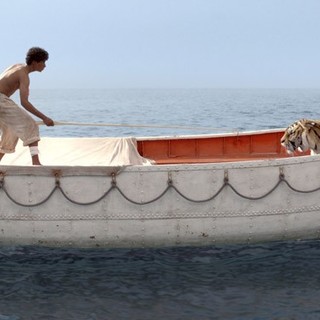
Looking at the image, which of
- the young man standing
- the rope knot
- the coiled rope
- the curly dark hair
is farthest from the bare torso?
the rope knot

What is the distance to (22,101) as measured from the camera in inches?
289

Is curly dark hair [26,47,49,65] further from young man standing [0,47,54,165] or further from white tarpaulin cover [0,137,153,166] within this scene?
white tarpaulin cover [0,137,153,166]

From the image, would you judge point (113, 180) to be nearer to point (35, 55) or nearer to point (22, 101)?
point (22, 101)

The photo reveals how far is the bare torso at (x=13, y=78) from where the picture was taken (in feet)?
24.3

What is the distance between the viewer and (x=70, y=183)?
292 inches

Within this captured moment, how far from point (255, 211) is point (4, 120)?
3724 mm

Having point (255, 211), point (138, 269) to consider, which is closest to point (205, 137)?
point (255, 211)

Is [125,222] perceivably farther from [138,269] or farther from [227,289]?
[227,289]

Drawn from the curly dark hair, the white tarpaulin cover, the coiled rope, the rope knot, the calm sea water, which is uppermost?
the curly dark hair

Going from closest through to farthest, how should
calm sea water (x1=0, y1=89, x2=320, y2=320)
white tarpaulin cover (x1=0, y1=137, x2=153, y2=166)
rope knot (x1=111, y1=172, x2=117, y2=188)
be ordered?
calm sea water (x1=0, y1=89, x2=320, y2=320) < rope knot (x1=111, y1=172, x2=117, y2=188) < white tarpaulin cover (x1=0, y1=137, x2=153, y2=166)

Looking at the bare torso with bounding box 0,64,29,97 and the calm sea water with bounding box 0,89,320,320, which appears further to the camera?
the bare torso with bounding box 0,64,29,97

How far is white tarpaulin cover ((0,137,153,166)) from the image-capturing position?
961 cm

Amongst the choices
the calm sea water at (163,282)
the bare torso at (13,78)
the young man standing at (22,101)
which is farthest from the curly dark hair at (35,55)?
the calm sea water at (163,282)

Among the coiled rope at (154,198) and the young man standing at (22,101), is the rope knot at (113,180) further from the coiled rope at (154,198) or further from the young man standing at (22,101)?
the young man standing at (22,101)
